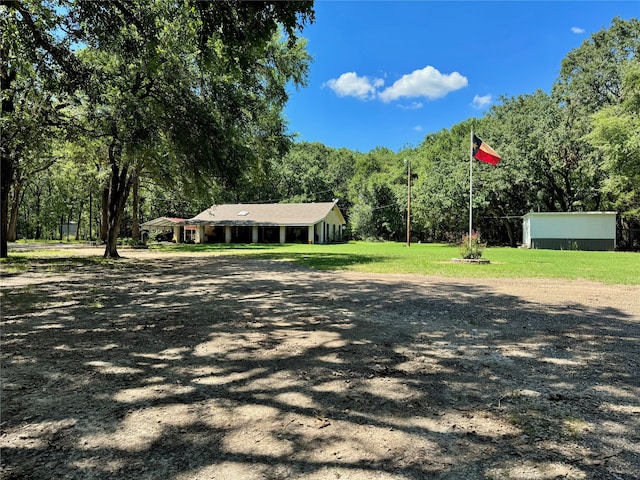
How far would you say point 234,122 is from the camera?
43.8 feet

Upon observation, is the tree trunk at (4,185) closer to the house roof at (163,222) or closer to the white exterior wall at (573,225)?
the house roof at (163,222)

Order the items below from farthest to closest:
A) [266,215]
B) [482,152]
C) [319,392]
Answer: [266,215]
[482,152]
[319,392]

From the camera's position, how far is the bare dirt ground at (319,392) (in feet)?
7.38

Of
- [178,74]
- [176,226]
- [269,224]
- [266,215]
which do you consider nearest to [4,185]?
[178,74]

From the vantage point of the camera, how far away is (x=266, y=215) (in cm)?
4012

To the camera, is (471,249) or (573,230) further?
(573,230)

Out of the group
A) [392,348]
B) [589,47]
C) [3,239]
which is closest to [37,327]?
[392,348]

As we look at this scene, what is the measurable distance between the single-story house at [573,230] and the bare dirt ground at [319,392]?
24.9m

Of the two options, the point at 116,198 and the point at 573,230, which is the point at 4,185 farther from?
the point at 573,230

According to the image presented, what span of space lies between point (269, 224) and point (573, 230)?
24841 mm

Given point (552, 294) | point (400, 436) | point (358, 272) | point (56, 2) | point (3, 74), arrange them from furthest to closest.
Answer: point (358, 272) < point (3, 74) < point (552, 294) < point (56, 2) < point (400, 436)

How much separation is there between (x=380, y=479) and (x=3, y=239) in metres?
20.3

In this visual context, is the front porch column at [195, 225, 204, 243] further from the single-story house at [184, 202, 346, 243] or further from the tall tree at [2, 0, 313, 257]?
the tall tree at [2, 0, 313, 257]

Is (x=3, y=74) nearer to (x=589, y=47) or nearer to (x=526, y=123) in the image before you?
(x=526, y=123)
